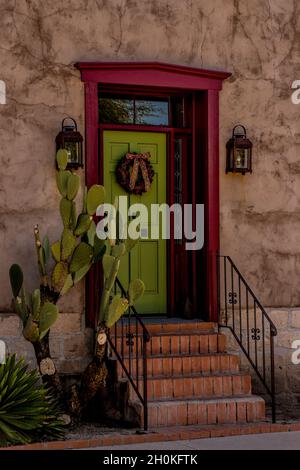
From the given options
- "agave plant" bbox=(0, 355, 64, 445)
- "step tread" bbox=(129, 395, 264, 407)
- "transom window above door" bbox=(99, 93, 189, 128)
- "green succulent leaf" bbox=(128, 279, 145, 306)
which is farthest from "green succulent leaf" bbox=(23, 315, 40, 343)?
"transom window above door" bbox=(99, 93, 189, 128)

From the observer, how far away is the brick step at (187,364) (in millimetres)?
7816

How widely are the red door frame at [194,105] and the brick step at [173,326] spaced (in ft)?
0.44

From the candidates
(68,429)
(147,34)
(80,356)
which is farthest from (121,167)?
(68,429)

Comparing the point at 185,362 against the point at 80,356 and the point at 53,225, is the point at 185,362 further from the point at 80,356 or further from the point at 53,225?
the point at 53,225

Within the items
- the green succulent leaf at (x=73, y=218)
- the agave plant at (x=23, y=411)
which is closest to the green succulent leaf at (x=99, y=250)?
the green succulent leaf at (x=73, y=218)

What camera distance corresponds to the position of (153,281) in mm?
8922

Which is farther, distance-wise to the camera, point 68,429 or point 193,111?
point 193,111

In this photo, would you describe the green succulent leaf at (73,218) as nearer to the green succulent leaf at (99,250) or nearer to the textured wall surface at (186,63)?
the green succulent leaf at (99,250)

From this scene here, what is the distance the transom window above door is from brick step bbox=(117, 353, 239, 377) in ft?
8.87

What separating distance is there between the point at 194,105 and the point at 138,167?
3.29ft

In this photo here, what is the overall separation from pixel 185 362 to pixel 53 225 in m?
1.95

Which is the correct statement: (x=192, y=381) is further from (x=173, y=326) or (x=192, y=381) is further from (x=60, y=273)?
(x=60, y=273)

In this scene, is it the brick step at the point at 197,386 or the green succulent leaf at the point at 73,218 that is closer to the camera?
the green succulent leaf at the point at 73,218

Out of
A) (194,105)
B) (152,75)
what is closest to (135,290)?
(152,75)
